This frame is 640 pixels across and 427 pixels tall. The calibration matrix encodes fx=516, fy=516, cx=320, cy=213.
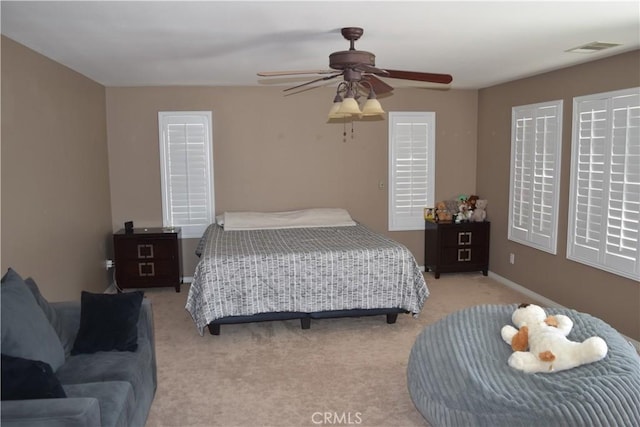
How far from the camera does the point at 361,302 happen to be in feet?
14.3

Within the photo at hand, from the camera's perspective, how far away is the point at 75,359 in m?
2.78

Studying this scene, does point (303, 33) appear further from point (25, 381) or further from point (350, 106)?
point (25, 381)

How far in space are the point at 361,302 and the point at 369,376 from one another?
0.90m

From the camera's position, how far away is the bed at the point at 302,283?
13.6ft

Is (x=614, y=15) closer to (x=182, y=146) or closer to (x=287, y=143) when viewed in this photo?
(x=287, y=143)

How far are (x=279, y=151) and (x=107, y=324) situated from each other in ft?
11.7

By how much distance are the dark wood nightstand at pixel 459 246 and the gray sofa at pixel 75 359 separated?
379cm

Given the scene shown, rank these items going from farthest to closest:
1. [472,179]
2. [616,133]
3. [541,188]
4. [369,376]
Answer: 1. [472,179]
2. [541,188]
3. [616,133]
4. [369,376]

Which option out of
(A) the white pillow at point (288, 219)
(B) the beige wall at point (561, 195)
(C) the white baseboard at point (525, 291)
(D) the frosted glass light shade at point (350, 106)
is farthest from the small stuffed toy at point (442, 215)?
(D) the frosted glass light shade at point (350, 106)

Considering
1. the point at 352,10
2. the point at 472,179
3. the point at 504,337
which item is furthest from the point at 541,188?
the point at 352,10

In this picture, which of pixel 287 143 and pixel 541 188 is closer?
pixel 541 188

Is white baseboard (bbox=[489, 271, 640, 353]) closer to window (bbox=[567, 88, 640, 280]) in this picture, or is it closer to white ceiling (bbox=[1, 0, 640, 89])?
window (bbox=[567, 88, 640, 280])

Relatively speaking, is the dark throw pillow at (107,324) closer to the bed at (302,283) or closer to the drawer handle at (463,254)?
the bed at (302,283)

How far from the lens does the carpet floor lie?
3.04 m
